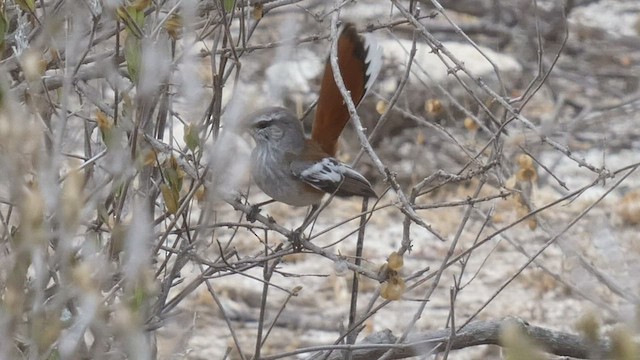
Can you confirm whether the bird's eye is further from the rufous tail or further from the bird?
Answer: the rufous tail

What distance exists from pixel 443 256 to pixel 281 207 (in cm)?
102

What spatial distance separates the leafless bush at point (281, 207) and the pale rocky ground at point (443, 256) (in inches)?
0.6

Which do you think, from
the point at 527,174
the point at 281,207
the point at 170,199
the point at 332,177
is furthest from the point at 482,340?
the point at 281,207

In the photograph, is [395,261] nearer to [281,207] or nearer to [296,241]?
[296,241]

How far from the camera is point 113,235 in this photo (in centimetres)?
232

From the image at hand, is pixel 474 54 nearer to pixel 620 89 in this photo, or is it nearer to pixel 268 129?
pixel 620 89

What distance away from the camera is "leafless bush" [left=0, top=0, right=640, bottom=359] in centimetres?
202

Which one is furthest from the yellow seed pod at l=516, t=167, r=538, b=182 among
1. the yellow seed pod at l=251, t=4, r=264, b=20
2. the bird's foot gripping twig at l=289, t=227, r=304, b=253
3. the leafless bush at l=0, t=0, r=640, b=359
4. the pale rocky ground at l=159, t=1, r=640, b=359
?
the yellow seed pod at l=251, t=4, r=264, b=20

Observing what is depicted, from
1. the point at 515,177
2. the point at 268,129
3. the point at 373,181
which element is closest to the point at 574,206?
the point at 373,181

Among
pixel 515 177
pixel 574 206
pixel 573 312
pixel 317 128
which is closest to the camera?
pixel 317 128

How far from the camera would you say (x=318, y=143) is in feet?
11.7

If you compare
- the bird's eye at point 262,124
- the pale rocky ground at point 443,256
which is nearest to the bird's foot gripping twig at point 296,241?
the bird's eye at point 262,124

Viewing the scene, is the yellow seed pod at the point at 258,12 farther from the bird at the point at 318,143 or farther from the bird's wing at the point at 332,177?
the bird's wing at the point at 332,177

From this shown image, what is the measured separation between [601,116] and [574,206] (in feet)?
1.87
